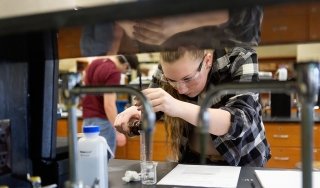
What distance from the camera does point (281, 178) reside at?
1019 mm

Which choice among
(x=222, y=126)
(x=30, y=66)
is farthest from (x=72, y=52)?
(x=222, y=126)

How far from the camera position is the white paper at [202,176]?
37.9 inches

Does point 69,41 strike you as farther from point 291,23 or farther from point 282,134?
point 282,134

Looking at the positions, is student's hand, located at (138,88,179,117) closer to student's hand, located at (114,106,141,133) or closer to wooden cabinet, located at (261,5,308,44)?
student's hand, located at (114,106,141,133)

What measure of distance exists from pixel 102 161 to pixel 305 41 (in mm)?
525

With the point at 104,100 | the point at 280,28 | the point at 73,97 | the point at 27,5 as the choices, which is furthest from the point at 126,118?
the point at 104,100

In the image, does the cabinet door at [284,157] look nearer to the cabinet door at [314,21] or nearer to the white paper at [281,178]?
the white paper at [281,178]

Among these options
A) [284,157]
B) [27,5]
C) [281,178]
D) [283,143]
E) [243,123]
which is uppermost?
[27,5]

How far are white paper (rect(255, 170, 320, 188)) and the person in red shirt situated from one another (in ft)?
4.87

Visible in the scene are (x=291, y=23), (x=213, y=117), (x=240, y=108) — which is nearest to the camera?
(x=291, y=23)

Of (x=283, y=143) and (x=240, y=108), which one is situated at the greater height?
(x=240, y=108)

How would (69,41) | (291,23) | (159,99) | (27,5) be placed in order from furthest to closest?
(27,5)
(159,99)
(69,41)
(291,23)

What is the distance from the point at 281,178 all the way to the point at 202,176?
0.23m

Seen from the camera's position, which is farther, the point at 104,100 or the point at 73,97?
the point at 104,100
